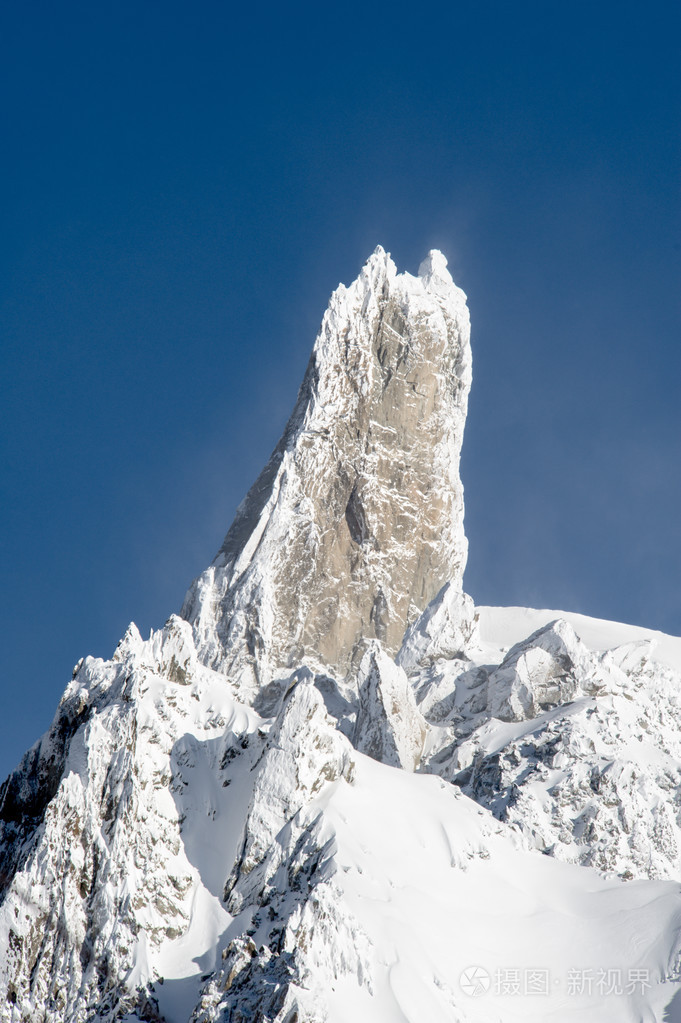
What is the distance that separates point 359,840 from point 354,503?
2574 inches

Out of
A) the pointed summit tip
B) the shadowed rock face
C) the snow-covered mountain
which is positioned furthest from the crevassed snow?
the pointed summit tip

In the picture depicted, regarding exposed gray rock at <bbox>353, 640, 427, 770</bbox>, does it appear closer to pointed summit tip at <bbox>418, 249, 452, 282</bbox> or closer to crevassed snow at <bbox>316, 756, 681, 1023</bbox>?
crevassed snow at <bbox>316, 756, 681, 1023</bbox>

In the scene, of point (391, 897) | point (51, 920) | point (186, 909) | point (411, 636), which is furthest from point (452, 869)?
point (411, 636)

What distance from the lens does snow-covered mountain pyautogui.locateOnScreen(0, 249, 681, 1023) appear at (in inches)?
1937

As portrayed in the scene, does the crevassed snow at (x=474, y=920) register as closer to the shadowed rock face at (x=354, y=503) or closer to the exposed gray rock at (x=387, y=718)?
the exposed gray rock at (x=387, y=718)

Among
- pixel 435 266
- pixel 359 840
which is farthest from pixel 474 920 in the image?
pixel 435 266

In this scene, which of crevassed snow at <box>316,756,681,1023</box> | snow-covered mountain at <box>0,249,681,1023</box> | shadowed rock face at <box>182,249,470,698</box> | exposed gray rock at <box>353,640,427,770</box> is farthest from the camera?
shadowed rock face at <box>182,249,470,698</box>

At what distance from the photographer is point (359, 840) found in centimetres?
5481

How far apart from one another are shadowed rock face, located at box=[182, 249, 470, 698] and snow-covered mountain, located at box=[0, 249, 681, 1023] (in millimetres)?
7556

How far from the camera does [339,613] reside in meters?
114

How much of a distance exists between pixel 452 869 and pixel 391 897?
21.5 ft

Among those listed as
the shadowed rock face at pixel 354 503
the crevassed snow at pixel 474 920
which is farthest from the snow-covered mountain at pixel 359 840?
the shadowed rock face at pixel 354 503

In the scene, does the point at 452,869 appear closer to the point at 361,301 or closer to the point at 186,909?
the point at 186,909

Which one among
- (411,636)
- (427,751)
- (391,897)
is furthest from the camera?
(411,636)
